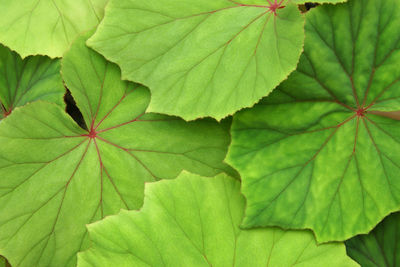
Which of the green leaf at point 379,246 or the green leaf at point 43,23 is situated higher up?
the green leaf at point 43,23

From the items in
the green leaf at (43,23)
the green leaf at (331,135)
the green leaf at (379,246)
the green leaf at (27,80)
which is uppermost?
the green leaf at (43,23)

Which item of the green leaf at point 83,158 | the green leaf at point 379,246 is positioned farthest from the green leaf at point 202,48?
the green leaf at point 379,246

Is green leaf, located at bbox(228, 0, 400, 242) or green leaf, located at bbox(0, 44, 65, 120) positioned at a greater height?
green leaf, located at bbox(0, 44, 65, 120)

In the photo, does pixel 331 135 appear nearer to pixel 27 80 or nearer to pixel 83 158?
pixel 83 158

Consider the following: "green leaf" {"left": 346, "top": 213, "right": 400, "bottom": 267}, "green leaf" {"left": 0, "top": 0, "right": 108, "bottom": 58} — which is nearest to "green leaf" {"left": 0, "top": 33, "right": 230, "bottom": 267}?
"green leaf" {"left": 0, "top": 0, "right": 108, "bottom": 58}

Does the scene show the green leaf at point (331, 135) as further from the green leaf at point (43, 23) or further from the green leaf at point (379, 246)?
the green leaf at point (43, 23)

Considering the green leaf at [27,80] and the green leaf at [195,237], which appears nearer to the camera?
the green leaf at [195,237]

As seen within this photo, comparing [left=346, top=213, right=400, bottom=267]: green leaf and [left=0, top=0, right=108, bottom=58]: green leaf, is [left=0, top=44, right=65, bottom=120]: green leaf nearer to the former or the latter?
[left=0, top=0, right=108, bottom=58]: green leaf
